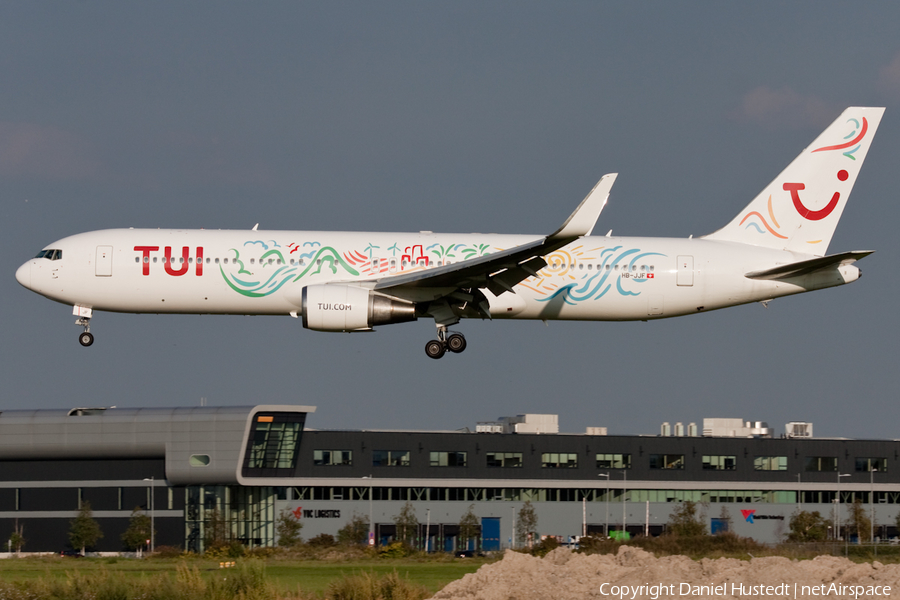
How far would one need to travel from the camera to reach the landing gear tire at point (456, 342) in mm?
40281

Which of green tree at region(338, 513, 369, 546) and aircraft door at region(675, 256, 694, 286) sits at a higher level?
aircraft door at region(675, 256, 694, 286)

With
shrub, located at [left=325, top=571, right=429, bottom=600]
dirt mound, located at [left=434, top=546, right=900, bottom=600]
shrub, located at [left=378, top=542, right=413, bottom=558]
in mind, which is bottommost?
shrub, located at [left=378, top=542, right=413, bottom=558]

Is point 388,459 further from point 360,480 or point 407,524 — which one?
point 407,524

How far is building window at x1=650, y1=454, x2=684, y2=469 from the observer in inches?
3819

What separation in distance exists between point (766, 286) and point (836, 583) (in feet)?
60.8

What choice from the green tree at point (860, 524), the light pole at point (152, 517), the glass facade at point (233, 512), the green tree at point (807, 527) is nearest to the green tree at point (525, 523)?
the glass facade at point (233, 512)

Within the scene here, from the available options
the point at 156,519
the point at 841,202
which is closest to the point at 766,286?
the point at 841,202

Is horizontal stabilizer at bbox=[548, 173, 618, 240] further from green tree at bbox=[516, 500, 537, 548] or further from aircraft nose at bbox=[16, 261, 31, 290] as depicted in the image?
green tree at bbox=[516, 500, 537, 548]

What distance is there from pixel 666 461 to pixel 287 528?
3527 cm

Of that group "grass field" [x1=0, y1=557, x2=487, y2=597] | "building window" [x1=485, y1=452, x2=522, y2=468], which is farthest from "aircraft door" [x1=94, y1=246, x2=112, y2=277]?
"building window" [x1=485, y1=452, x2=522, y2=468]

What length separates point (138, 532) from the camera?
88.0 m

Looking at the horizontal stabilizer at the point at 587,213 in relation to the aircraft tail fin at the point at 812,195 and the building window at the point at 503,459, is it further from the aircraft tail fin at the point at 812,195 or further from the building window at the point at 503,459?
the building window at the point at 503,459

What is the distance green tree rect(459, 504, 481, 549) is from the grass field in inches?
1502

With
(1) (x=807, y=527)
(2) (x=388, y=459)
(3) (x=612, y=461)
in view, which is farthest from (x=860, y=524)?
(2) (x=388, y=459)
